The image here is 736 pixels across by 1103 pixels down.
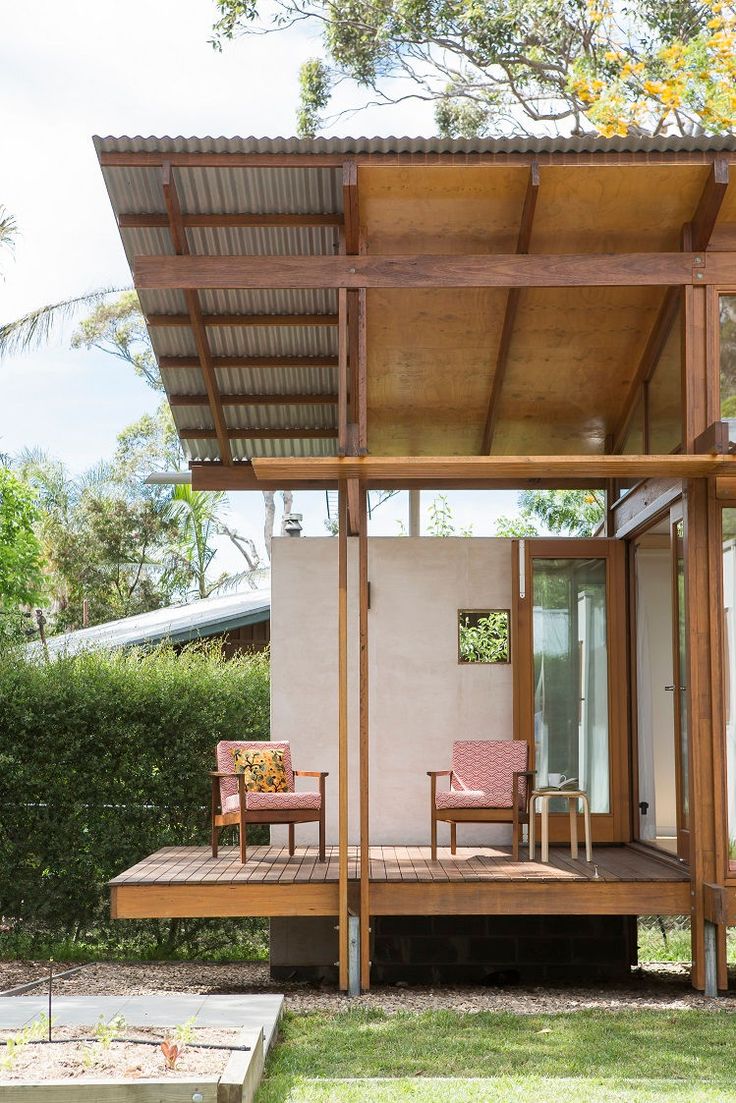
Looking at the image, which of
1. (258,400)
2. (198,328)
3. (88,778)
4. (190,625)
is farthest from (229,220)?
(190,625)

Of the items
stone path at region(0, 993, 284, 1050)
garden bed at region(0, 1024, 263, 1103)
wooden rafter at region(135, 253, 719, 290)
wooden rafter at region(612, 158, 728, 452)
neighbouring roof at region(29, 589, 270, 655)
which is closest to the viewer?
garden bed at region(0, 1024, 263, 1103)

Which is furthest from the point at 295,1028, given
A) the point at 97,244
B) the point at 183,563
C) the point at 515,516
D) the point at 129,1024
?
the point at 97,244

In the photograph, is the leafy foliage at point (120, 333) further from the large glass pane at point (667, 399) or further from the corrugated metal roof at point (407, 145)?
the corrugated metal roof at point (407, 145)

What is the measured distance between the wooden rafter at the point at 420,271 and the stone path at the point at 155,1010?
3940mm

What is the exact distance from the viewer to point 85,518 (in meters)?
27.3

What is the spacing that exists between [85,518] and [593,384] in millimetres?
19592

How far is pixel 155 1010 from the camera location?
6047 millimetres

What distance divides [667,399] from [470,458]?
1979 millimetres

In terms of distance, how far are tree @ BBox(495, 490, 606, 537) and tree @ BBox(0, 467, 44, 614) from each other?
7.63 meters

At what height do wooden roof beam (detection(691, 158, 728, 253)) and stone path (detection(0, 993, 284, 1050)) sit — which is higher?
wooden roof beam (detection(691, 158, 728, 253))

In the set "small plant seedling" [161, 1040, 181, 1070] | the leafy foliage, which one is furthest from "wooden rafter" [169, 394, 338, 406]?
the leafy foliage

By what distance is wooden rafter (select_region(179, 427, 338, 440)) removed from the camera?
984 cm

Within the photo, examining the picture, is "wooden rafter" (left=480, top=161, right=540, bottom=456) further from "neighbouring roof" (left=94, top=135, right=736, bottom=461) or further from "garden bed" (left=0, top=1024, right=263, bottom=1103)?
"garden bed" (left=0, top=1024, right=263, bottom=1103)

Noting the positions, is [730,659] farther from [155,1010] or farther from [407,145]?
[155,1010]
